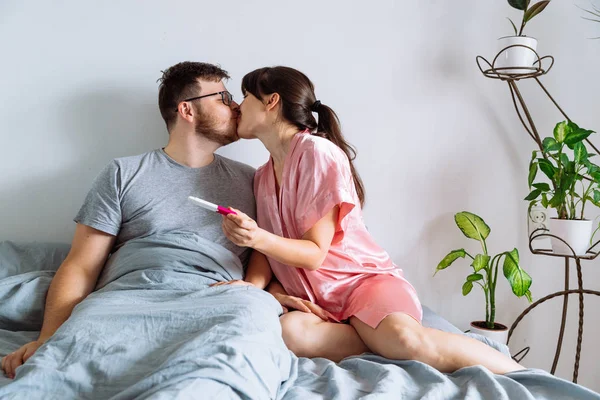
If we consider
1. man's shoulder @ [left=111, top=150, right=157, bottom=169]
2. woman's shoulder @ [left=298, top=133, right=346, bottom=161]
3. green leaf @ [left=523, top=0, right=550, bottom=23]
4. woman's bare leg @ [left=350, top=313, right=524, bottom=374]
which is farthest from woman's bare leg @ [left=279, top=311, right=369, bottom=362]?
green leaf @ [left=523, top=0, right=550, bottom=23]

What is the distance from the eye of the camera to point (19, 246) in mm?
1693

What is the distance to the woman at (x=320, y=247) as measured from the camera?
4.15 ft

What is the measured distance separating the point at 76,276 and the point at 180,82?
0.69m

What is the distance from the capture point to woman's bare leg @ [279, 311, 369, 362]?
1.35 metres

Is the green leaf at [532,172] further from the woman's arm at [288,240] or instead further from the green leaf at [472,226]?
the woman's arm at [288,240]

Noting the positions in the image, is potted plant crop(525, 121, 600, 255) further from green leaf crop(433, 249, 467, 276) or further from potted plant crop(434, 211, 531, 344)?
green leaf crop(433, 249, 467, 276)

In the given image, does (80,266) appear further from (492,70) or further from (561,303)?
(561,303)

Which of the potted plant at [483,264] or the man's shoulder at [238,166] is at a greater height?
the man's shoulder at [238,166]

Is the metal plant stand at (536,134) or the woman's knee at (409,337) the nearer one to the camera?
the woman's knee at (409,337)

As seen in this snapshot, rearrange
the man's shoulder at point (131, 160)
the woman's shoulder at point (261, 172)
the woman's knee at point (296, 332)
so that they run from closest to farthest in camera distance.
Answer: the woman's knee at point (296, 332) → the man's shoulder at point (131, 160) → the woman's shoulder at point (261, 172)

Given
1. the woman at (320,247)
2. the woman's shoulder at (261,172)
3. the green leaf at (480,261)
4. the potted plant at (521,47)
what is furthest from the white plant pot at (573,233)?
the woman's shoulder at (261,172)

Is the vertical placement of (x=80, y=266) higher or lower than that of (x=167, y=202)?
lower

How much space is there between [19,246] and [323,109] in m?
1.09

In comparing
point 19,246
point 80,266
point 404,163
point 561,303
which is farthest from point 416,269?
point 19,246
